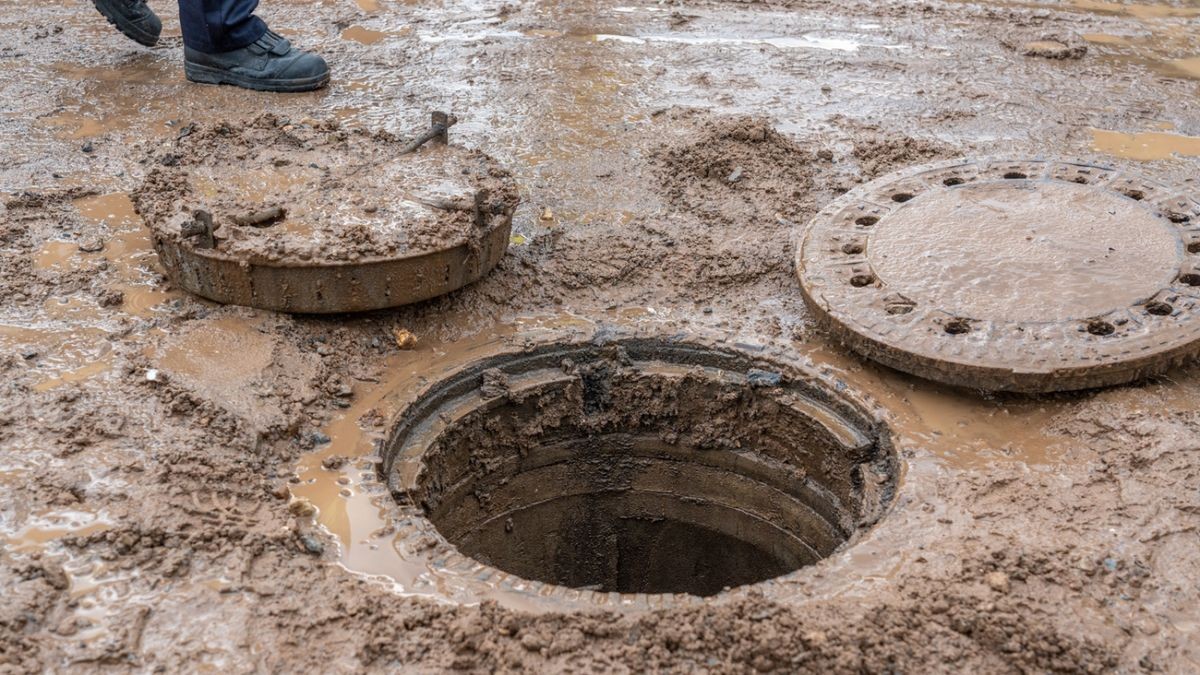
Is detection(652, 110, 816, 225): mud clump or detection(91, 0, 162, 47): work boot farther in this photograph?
detection(91, 0, 162, 47): work boot

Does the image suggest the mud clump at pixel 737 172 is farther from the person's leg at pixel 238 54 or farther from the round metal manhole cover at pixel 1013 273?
the person's leg at pixel 238 54

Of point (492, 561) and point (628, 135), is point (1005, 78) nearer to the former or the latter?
point (628, 135)

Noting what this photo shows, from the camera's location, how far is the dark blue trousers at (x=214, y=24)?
518cm

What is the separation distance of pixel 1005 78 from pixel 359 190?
3434 millimetres

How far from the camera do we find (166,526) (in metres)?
2.50

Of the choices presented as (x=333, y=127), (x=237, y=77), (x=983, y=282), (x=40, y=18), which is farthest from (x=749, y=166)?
(x=40, y=18)

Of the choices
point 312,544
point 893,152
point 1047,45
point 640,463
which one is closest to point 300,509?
point 312,544

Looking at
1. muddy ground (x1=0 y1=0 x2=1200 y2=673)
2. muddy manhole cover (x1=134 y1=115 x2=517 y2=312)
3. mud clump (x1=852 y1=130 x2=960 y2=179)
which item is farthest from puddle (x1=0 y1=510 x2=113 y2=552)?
mud clump (x1=852 y1=130 x2=960 y2=179)

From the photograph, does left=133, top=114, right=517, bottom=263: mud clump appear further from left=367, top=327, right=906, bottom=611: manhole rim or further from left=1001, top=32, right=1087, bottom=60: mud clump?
left=1001, top=32, right=1087, bottom=60: mud clump

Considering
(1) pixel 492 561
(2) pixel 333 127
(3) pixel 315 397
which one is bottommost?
(1) pixel 492 561

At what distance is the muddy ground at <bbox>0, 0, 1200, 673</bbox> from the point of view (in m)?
2.26

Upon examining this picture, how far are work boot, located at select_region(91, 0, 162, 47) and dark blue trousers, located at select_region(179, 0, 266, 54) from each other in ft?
1.43

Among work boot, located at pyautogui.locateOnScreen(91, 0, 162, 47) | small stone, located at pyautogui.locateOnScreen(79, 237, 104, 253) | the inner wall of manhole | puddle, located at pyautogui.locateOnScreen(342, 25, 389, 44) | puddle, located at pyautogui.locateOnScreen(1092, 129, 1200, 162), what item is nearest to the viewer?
the inner wall of manhole

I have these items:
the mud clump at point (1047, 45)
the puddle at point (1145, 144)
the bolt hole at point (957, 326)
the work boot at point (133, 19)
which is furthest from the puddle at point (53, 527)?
the mud clump at point (1047, 45)
